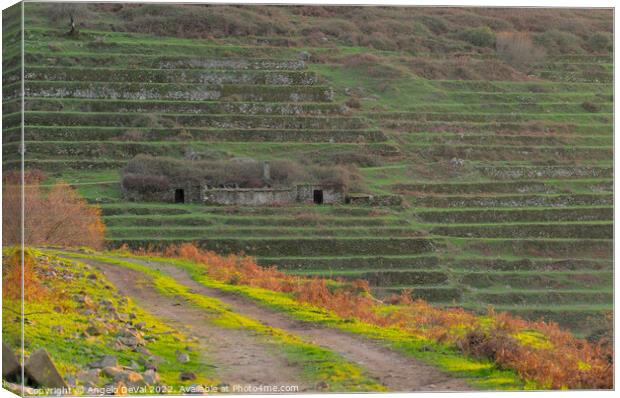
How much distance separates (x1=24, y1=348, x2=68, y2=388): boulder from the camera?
11.8m

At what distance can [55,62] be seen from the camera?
157 feet

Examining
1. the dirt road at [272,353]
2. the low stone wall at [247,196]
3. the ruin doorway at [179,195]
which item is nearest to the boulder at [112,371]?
the dirt road at [272,353]

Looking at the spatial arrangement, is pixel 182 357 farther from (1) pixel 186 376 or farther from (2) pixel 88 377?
(2) pixel 88 377

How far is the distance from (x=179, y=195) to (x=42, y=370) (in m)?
26.5

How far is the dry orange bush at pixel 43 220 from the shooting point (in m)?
12.3

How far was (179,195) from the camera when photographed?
38250 mm

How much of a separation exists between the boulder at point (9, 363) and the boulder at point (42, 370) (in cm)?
16

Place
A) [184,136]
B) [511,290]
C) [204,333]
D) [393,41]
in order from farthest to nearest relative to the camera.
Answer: [393,41]
[184,136]
[511,290]
[204,333]

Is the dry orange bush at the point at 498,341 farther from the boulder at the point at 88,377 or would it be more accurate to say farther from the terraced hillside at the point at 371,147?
the terraced hillside at the point at 371,147

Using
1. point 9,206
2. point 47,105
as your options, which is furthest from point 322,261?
point 9,206

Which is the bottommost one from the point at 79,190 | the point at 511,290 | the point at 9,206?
the point at 511,290

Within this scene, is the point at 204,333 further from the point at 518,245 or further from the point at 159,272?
the point at 518,245

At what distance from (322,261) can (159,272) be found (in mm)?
14872

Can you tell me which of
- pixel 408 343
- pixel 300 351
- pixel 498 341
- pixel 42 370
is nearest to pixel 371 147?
pixel 408 343
